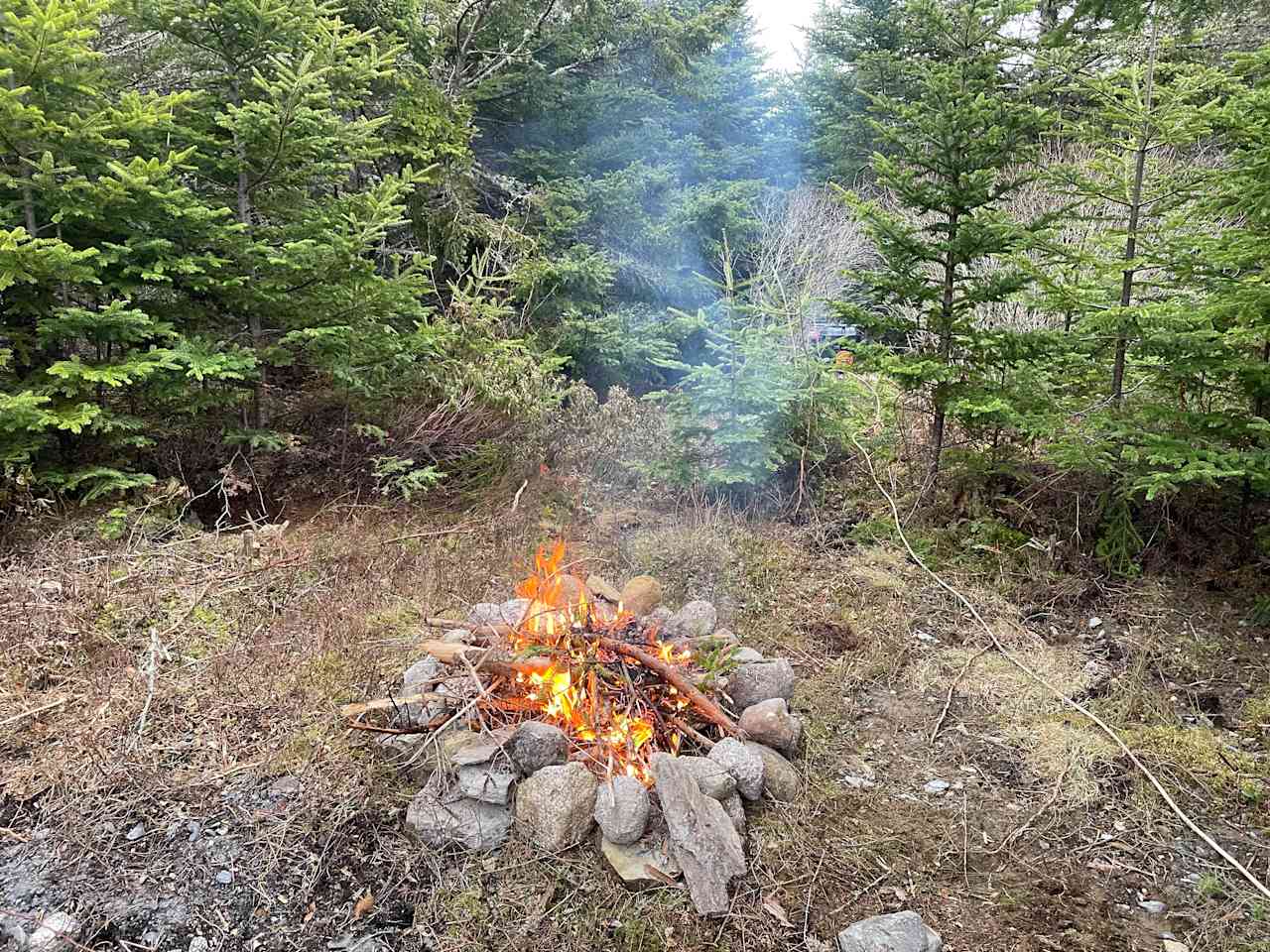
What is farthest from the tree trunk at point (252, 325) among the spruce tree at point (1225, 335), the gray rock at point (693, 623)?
the spruce tree at point (1225, 335)

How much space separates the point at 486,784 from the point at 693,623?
4.00 feet

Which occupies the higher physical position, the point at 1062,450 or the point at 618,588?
the point at 1062,450

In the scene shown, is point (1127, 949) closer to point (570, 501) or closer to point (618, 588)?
point (618, 588)

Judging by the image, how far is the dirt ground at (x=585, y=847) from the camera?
217 cm

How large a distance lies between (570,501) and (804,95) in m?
11.3

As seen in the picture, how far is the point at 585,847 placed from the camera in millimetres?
2348

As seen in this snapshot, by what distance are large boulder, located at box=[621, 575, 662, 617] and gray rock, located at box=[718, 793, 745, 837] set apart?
99 cm

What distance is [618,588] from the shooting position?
155 inches

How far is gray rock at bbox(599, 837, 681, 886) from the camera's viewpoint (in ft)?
7.36

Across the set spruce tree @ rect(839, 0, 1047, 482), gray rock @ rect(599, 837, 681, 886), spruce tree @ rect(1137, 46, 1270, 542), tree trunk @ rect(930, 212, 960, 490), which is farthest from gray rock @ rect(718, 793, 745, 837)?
tree trunk @ rect(930, 212, 960, 490)

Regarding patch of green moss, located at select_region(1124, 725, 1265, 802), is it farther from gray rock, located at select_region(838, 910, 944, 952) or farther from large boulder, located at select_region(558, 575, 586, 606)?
large boulder, located at select_region(558, 575, 586, 606)

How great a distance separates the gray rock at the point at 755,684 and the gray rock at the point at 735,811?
1.75 ft

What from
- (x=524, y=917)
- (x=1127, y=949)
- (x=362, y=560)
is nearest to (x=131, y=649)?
(x=362, y=560)

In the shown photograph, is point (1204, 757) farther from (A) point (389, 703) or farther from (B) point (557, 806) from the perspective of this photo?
(A) point (389, 703)
